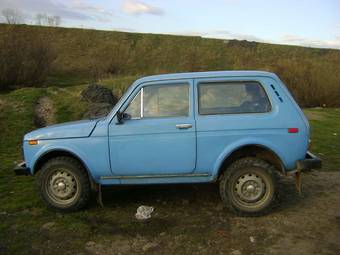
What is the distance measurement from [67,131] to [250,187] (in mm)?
2650

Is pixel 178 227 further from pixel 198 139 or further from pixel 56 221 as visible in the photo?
pixel 56 221

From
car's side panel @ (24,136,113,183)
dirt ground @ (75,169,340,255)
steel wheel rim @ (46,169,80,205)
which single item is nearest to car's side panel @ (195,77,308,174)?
dirt ground @ (75,169,340,255)

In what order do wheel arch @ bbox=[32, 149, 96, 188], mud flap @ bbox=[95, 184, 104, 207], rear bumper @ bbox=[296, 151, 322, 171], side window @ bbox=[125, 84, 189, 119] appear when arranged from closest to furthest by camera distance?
rear bumper @ bbox=[296, 151, 322, 171]
side window @ bbox=[125, 84, 189, 119]
wheel arch @ bbox=[32, 149, 96, 188]
mud flap @ bbox=[95, 184, 104, 207]

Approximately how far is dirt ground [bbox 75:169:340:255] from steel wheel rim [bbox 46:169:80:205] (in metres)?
0.57

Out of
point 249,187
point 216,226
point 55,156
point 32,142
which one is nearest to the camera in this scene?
point 216,226

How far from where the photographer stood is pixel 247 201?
583cm

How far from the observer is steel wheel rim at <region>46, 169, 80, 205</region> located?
6.12 m

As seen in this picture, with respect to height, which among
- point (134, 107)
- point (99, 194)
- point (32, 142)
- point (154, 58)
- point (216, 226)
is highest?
point (154, 58)

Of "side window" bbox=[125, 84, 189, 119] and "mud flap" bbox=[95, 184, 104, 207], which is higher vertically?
"side window" bbox=[125, 84, 189, 119]

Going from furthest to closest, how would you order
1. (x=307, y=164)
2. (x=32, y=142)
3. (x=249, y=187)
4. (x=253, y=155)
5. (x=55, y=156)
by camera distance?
1. (x=55, y=156)
2. (x=32, y=142)
3. (x=253, y=155)
4. (x=249, y=187)
5. (x=307, y=164)

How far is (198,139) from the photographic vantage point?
573 cm

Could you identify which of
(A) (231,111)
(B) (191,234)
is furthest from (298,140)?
(B) (191,234)

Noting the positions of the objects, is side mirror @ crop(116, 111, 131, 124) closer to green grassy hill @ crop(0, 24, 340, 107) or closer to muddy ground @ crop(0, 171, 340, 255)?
muddy ground @ crop(0, 171, 340, 255)

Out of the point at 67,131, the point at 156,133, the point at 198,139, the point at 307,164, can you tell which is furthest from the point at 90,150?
the point at 307,164
